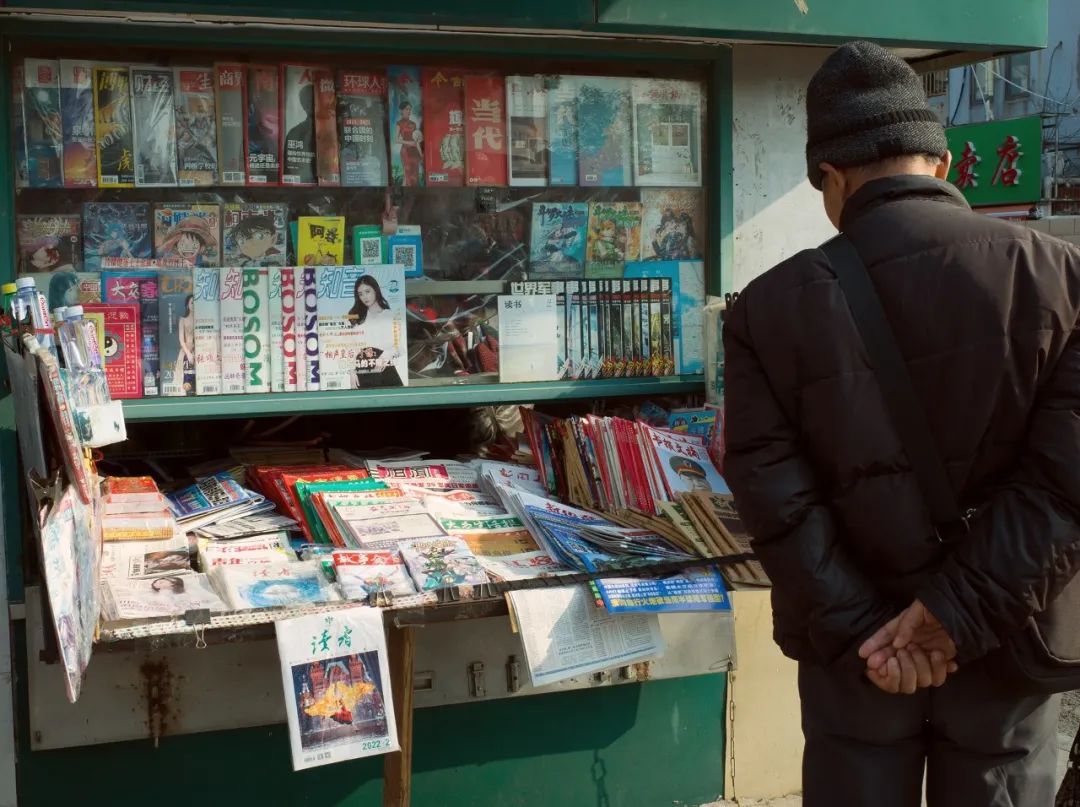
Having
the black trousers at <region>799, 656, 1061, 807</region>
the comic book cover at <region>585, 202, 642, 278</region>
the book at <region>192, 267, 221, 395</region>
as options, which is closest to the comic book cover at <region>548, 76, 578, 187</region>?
the comic book cover at <region>585, 202, 642, 278</region>

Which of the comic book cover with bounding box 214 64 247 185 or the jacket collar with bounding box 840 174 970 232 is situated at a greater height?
the comic book cover with bounding box 214 64 247 185

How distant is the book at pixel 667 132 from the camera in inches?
145

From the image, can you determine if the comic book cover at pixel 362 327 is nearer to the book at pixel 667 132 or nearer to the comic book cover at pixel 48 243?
the comic book cover at pixel 48 243

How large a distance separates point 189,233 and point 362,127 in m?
0.59

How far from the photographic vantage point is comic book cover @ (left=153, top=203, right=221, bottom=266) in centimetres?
331

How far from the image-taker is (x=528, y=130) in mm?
3600

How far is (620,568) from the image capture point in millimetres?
3000

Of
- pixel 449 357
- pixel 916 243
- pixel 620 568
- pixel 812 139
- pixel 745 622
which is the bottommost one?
pixel 745 622

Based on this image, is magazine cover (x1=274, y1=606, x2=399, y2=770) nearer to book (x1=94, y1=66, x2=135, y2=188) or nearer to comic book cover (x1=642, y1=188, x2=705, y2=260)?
book (x1=94, y1=66, x2=135, y2=188)

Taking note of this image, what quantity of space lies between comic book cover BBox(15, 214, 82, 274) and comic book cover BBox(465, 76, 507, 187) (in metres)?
1.14

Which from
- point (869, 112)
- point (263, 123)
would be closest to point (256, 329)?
point (263, 123)

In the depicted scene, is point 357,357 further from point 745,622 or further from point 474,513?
point 745,622

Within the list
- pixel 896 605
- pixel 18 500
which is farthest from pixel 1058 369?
pixel 18 500

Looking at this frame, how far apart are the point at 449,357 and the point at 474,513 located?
52 centimetres
